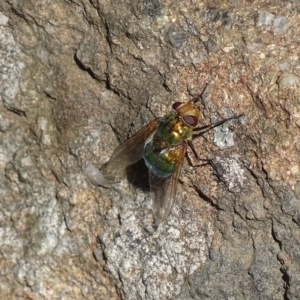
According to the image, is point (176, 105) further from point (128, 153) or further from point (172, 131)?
point (128, 153)

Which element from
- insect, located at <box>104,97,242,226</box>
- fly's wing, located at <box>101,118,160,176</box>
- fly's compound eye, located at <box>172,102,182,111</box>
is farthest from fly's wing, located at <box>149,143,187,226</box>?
fly's compound eye, located at <box>172,102,182,111</box>

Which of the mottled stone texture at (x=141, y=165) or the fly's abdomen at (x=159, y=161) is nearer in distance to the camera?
the mottled stone texture at (x=141, y=165)

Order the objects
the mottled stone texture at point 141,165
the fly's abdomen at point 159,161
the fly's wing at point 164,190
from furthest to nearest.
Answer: the fly's abdomen at point 159,161, the fly's wing at point 164,190, the mottled stone texture at point 141,165

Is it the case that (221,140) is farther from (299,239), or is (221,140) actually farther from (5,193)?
(5,193)

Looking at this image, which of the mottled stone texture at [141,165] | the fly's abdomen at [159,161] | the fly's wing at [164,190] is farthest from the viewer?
the fly's abdomen at [159,161]

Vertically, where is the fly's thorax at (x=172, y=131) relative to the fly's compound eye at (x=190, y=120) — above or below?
above

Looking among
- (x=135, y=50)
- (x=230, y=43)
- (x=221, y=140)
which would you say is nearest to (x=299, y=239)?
(x=221, y=140)

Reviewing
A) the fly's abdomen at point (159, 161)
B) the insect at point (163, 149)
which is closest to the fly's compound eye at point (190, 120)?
the insect at point (163, 149)

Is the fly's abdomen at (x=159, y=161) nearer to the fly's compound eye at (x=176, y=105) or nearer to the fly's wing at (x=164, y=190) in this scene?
the fly's wing at (x=164, y=190)
